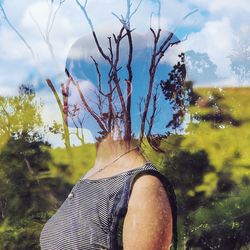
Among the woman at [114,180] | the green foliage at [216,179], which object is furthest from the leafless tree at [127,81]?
the green foliage at [216,179]

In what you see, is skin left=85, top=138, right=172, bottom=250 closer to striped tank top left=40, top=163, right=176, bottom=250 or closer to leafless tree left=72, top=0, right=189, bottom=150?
striped tank top left=40, top=163, right=176, bottom=250

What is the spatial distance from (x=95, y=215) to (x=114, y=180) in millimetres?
67

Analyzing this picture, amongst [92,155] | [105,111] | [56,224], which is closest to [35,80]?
[92,155]

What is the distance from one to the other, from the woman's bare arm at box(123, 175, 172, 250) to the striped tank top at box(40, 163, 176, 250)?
0.01 m

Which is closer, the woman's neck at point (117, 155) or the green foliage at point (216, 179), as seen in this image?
the woman's neck at point (117, 155)

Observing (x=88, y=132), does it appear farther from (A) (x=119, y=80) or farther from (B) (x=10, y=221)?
(B) (x=10, y=221)

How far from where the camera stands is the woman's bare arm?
1091mm

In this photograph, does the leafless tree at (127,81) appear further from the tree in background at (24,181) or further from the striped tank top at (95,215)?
the tree in background at (24,181)

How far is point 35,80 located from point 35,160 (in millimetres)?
360

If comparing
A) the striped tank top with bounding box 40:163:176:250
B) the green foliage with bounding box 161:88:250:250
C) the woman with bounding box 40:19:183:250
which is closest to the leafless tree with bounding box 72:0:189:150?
the woman with bounding box 40:19:183:250

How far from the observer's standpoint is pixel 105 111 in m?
1.31

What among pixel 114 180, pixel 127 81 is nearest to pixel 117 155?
pixel 114 180

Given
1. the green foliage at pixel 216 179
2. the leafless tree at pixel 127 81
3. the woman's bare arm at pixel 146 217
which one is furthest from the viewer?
the green foliage at pixel 216 179

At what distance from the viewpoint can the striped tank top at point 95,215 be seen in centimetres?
111
